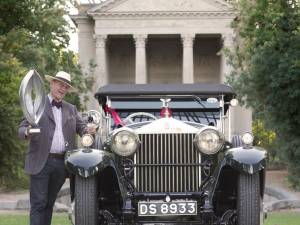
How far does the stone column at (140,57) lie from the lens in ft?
220

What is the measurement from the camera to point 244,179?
334 inches

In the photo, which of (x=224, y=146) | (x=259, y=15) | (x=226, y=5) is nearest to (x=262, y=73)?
(x=259, y=15)

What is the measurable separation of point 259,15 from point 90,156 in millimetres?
18401

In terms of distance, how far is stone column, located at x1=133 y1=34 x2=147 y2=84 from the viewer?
66.9 meters

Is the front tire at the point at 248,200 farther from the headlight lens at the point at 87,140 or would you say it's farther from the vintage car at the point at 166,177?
the headlight lens at the point at 87,140

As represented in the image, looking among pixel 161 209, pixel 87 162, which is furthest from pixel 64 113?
pixel 161 209

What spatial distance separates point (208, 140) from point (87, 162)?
1389 millimetres

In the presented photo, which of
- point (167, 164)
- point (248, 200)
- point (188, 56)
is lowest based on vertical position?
point (248, 200)

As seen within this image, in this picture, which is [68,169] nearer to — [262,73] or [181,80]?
[262,73]

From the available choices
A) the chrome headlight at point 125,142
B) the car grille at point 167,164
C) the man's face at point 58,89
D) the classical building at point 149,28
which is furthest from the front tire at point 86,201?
the classical building at point 149,28

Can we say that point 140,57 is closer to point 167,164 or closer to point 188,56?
point 188,56

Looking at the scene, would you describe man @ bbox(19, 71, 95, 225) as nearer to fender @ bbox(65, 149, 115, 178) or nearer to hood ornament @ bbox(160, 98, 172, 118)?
fender @ bbox(65, 149, 115, 178)

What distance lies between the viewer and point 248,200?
8.37 m

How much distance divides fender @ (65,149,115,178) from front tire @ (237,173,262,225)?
1.49m
